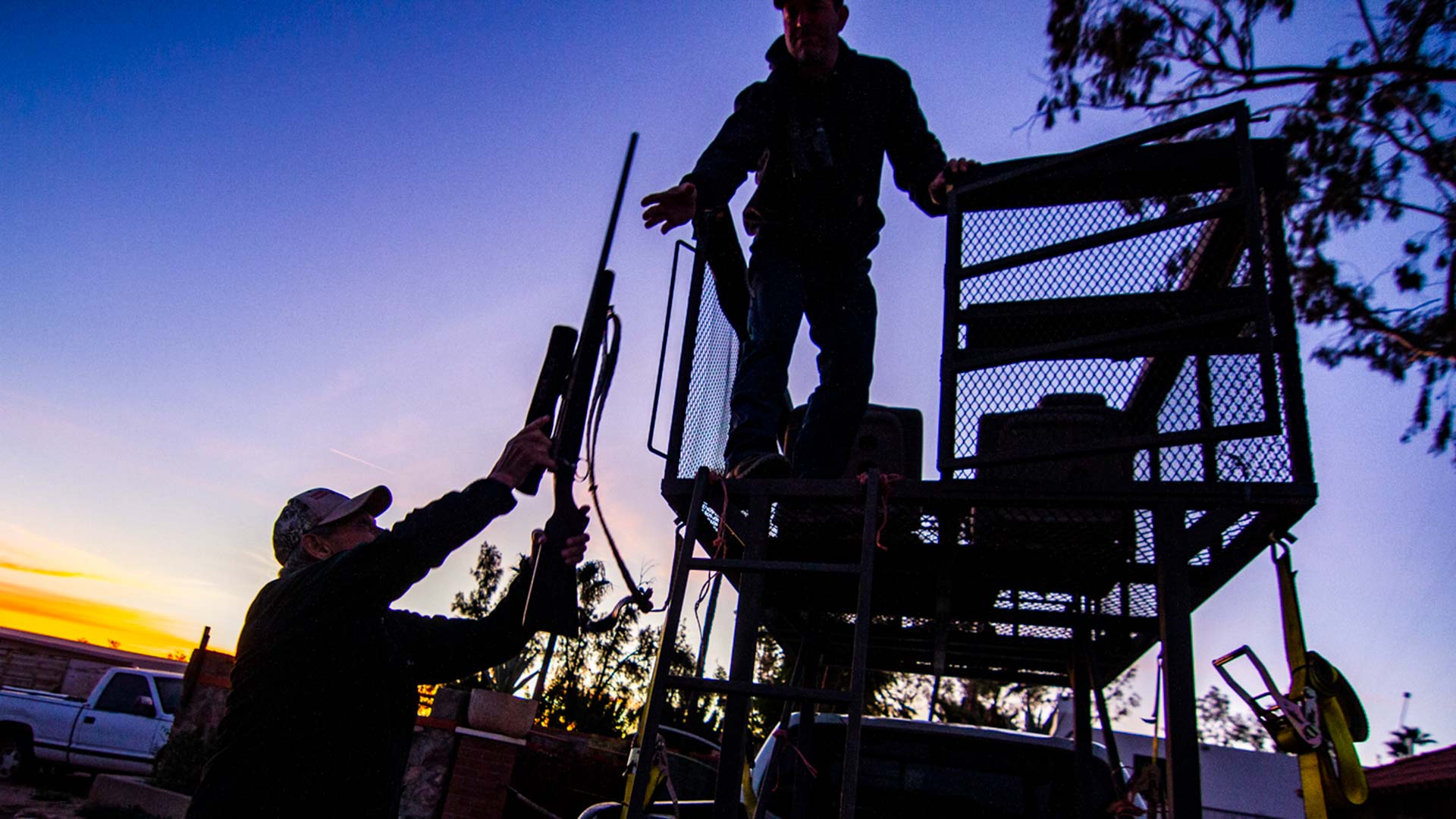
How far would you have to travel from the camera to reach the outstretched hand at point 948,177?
388 centimetres

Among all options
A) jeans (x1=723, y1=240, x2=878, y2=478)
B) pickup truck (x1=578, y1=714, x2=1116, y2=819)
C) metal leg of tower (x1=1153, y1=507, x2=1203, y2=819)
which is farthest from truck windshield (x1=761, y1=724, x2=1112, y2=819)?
jeans (x1=723, y1=240, x2=878, y2=478)

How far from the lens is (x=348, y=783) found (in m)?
2.38

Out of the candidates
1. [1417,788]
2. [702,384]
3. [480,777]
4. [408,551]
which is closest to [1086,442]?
[702,384]

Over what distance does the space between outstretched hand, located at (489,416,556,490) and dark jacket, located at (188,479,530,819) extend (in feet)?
0.19

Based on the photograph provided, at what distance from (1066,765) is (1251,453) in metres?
1.80

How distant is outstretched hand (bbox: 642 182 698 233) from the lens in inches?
133

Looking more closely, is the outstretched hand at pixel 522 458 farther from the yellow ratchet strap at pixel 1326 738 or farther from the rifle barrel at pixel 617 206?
the yellow ratchet strap at pixel 1326 738

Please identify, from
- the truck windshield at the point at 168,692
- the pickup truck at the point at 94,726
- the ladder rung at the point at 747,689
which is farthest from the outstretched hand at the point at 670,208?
the truck windshield at the point at 168,692

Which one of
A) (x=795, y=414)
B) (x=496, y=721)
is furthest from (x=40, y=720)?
(x=795, y=414)

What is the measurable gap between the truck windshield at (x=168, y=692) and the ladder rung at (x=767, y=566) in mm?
15267

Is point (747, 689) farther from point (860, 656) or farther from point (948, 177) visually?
point (948, 177)

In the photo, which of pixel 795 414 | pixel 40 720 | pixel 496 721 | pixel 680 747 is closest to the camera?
pixel 795 414

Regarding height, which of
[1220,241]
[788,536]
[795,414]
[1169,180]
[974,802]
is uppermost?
[1169,180]

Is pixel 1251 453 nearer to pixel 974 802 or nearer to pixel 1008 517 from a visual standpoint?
pixel 1008 517
